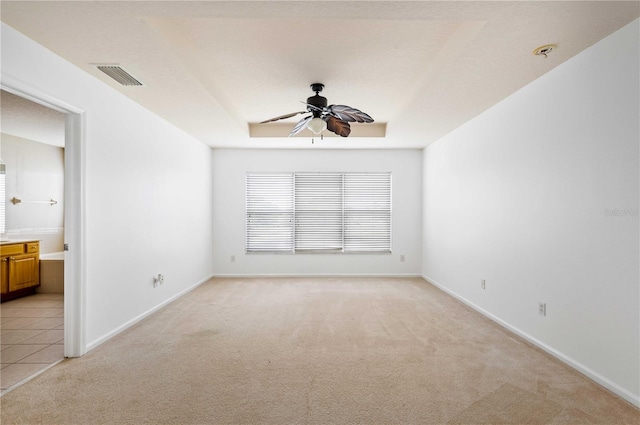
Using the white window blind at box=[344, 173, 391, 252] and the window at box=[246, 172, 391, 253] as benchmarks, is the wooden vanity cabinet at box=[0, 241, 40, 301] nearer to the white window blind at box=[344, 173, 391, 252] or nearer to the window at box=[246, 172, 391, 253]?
the window at box=[246, 172, 391, 253]

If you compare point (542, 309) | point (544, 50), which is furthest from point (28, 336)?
point (544, 50)

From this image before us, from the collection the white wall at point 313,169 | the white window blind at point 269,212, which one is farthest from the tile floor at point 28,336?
the white window blind at point 269,212

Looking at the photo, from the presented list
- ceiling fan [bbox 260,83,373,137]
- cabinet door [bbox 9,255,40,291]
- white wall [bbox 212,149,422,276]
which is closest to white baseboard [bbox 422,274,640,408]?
white wall [bbox 212,149,422,276]

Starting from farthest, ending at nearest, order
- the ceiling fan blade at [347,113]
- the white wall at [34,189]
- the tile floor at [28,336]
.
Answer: the white wall at [34,189], the ceiling fan blade at [347,113], the tile floor at [28,336]

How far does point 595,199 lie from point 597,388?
4.35 ft

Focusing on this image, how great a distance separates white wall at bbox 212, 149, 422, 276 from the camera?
6.16 metres

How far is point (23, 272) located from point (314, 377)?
486 centimetres

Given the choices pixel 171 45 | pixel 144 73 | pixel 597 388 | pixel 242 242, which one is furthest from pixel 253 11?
pixel 242 242

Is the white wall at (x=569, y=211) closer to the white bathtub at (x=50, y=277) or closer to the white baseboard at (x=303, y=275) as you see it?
the white baseboard at (x=303, y=275)

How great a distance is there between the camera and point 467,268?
14.3 ft

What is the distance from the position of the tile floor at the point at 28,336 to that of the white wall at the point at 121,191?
1.30 ft

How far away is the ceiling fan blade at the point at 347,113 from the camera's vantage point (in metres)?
3.12

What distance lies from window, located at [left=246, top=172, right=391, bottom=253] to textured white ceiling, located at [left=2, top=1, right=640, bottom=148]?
1998 millimetres

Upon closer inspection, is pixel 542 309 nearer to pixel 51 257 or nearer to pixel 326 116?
pixel 326 116
